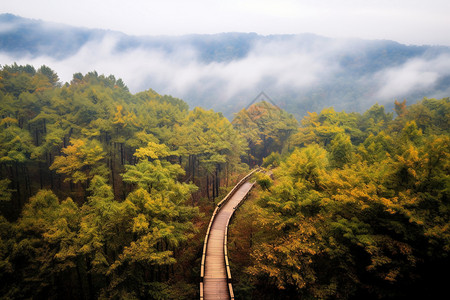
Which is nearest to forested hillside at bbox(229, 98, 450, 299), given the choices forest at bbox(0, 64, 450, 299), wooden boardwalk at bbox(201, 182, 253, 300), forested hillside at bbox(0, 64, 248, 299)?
forest at bbox(0, 64, 450, 299)

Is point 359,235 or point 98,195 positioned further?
point 98,195

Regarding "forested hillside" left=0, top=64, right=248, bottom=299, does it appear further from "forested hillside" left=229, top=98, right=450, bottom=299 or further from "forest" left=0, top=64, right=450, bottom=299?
"forested hillside" left=229, top=98, right=450, bottom=299

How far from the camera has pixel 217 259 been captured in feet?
54.6

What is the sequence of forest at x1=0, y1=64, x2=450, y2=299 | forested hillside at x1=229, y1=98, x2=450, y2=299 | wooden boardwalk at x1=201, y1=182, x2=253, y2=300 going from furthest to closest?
wooden boardwalk at x1=201, y1=182, x2=253, y2=300
forest at x1=0, y1=64, x2=450, y2=299
forested hillside at x1=229, y1=98, x2=450, y2=299

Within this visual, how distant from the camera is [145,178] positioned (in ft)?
66.2

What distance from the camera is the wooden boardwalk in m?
13.9

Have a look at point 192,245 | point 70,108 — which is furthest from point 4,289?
point 70,108

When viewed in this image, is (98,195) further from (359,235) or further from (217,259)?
(359,235)

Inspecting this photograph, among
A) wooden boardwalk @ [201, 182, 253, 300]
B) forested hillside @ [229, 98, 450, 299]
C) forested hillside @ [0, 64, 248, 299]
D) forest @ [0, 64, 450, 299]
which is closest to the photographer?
forested hillside @ [229, 98, 450, 299]

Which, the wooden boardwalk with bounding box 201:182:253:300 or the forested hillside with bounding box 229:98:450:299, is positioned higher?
the forested hillside with bounding box 229:98:450:299

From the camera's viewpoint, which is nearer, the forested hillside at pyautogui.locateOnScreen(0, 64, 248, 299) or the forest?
the forest

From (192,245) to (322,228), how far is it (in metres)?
14.1

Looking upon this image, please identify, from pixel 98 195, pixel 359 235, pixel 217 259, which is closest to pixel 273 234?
pixel 217 259

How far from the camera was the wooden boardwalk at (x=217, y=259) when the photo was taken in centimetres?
1395
